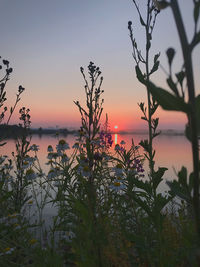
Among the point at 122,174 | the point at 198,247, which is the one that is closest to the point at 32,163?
the point at 122,174

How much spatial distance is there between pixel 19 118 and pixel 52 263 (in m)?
3.64

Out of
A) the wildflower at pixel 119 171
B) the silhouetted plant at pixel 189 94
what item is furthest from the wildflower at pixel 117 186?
the silhouetted plant at pixel 189 94

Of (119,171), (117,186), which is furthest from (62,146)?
(117,186)

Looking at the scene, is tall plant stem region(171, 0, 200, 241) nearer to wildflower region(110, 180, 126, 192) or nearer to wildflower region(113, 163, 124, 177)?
wildflower region(110, 180, 126, 192)

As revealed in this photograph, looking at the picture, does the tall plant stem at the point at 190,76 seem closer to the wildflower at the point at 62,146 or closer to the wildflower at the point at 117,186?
the wildflower at the point at 117,186

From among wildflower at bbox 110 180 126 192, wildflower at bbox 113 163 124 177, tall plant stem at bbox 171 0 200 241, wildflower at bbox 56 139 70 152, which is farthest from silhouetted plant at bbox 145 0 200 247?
wildflower at bbox 56 139 70 152

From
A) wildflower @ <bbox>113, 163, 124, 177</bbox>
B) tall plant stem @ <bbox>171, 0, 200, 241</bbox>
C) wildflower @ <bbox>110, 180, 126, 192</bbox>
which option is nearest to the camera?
tall plant stem @ <bbox>171, 0, 200, 241</bbox>

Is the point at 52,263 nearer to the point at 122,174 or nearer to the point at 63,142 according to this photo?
the point at 122,174

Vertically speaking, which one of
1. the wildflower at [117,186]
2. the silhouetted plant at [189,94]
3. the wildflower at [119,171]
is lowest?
the wildflower at [117,186]

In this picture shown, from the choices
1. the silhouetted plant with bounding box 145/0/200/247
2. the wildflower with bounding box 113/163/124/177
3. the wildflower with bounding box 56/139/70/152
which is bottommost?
the wildflower with bounding box 113/163/124/177

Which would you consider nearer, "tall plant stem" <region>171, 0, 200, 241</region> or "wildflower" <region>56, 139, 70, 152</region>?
"tall plant stem" <region>171, 0, 200, 241</region>

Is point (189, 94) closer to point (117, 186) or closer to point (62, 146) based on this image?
point (117, 186)

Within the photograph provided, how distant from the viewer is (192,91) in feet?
2.30

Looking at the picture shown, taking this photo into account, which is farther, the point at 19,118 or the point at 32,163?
the point at 19,118
